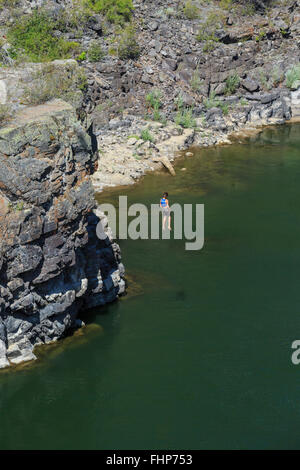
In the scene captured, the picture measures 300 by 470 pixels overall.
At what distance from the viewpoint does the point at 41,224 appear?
17.6m

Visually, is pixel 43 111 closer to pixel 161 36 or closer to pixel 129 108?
pixel 129 108

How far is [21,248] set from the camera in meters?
17.4

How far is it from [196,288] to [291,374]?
643cm

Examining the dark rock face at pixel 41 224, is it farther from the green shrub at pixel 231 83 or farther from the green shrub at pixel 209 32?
the green shrub at pixel 209 32

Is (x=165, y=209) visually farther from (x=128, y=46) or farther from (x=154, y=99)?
(x=128, y=46)

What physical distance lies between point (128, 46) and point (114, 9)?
5189 mm

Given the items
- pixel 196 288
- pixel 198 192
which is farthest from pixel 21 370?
pixel 198 192

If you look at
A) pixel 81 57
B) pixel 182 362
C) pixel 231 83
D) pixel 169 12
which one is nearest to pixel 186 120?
pixel 231 83

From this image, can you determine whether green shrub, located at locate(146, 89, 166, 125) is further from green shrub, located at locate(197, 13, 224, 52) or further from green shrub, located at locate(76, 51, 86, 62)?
green shrub, located at locate(197, 13, 224, 52)

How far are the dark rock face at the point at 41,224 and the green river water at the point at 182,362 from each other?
4.02ft

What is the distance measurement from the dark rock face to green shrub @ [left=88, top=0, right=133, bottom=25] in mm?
34065

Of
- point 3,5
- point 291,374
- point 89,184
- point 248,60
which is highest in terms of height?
point 3,5
